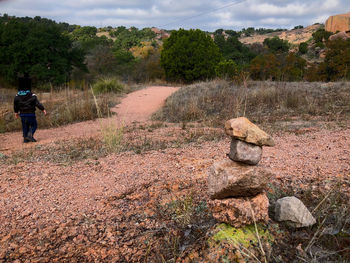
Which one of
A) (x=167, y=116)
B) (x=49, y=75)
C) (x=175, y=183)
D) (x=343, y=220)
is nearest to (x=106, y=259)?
(x=175, y=183)

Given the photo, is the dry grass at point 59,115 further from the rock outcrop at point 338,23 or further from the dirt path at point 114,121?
the rock outcrop at point 338,23

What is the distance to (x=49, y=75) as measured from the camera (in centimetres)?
1841

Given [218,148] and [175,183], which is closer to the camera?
[175,183]

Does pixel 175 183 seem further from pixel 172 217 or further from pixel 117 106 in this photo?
pixel 117 106

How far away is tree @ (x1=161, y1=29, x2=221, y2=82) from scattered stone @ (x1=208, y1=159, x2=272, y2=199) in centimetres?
1533

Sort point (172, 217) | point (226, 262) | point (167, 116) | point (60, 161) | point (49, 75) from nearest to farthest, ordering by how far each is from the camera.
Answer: point (226, 262) → point (172, 217) → point (60, 161) → point (167, 116) → point (49, 75)

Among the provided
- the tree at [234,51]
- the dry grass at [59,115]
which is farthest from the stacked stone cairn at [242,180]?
the tree at [234,51]

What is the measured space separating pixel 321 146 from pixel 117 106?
27.2ft

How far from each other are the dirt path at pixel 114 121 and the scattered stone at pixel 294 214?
3513mm

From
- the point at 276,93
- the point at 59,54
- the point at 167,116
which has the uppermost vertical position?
the point at 59,54

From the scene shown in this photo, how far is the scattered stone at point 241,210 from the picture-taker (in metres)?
2.09

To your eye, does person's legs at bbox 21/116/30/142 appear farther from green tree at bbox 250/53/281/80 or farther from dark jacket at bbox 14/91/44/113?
green tree at bbox 250/53/281/80

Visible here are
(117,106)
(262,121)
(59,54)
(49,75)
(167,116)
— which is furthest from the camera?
(59,54)

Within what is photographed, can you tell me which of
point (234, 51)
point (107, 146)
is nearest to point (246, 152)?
point (107, 146)
